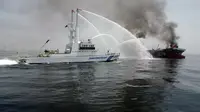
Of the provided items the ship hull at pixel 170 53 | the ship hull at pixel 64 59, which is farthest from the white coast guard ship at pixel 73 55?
the ship hull at pixel 170 53

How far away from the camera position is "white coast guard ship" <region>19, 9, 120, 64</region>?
7425cm

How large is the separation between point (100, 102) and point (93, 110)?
2838 millimetres

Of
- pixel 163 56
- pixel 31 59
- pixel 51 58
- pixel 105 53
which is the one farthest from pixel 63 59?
pixel 163 56

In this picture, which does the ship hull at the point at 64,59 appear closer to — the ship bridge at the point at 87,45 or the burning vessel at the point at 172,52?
the ship bridge at the point at 87,45

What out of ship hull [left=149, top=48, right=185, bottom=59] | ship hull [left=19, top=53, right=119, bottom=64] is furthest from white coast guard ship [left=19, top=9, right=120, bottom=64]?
ship hull [left=149, top=48, right=185, bottom=59]

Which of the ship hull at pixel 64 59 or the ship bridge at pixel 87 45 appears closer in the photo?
the ship hull at pixel 64 59

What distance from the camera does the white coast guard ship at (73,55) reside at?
74.2 m

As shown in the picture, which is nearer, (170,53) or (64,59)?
(64,59)

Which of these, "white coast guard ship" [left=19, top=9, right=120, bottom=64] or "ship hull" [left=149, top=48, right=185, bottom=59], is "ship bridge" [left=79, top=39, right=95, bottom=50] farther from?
"ship hull" [left=149, top=48, right=185, bottom=59]

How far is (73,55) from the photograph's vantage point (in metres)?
78.2

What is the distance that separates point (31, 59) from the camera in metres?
73.4

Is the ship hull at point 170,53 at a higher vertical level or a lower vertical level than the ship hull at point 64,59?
higher

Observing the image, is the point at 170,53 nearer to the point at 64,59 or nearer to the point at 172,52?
the point at 172,52

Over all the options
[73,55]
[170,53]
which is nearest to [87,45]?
[73,55]
